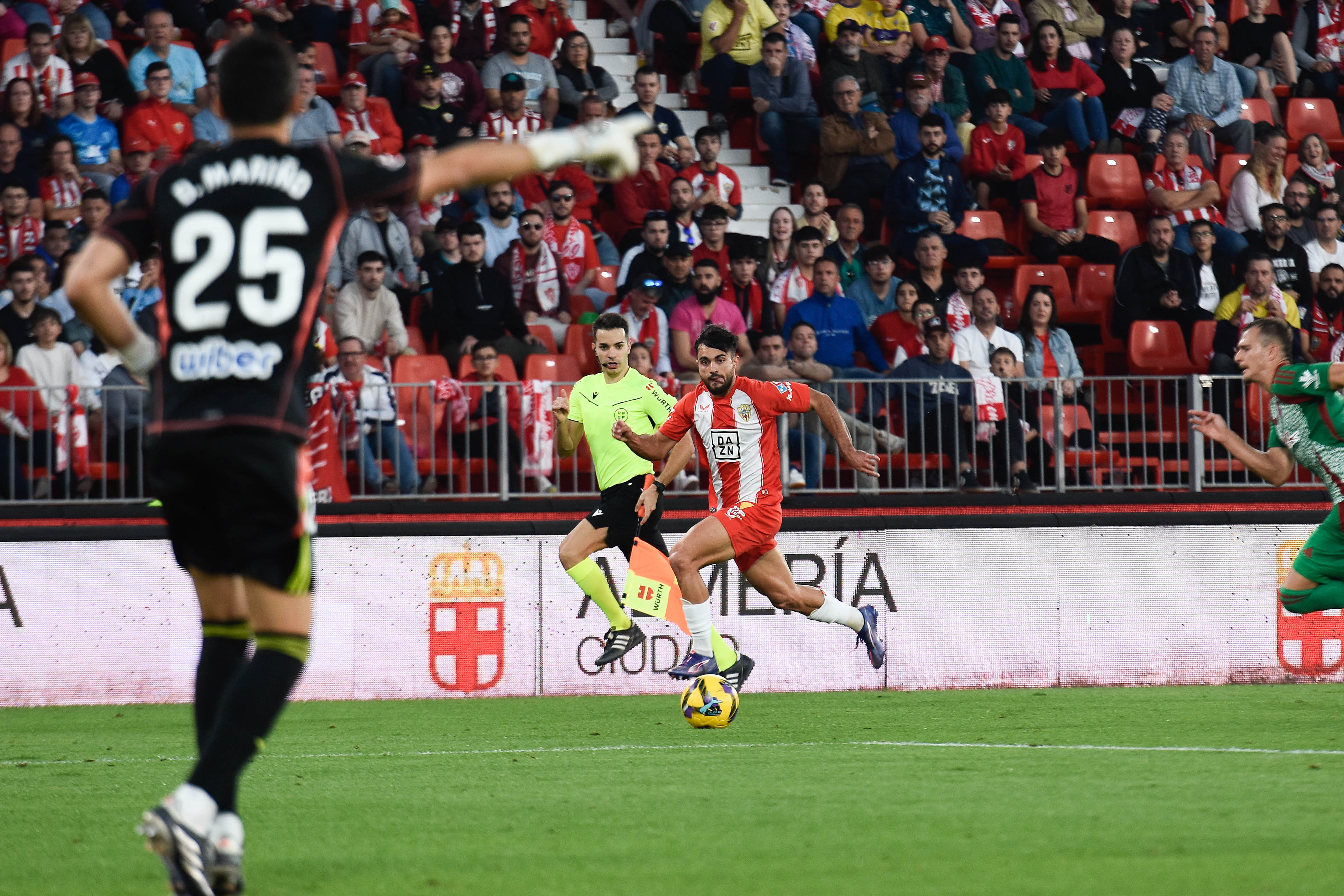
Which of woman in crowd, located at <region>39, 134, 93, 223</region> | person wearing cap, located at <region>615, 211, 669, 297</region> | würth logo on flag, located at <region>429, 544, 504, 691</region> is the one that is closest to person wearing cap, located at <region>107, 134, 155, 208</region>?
woman in crowd, located at <region>39, 134, 93, 223</region>

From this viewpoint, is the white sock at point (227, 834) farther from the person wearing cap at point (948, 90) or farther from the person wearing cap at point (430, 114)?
the person wearing cap at point (948, 90)

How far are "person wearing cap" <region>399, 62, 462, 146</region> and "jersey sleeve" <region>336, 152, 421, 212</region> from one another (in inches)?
436

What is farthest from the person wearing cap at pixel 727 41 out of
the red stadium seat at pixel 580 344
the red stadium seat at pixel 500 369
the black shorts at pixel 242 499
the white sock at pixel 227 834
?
the white sock at pixel 227 834

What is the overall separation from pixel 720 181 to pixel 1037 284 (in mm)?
3322

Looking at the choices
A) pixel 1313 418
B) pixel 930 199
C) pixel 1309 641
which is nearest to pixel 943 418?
pixel 1309 641

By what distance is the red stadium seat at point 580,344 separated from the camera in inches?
552

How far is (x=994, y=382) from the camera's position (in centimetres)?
1233

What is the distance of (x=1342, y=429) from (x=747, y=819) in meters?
→ 5.23

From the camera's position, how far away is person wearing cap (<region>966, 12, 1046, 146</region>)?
1728 centimetres

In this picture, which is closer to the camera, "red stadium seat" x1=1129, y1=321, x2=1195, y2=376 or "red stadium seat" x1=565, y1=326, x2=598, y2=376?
"red stadium seat" x1=565, y1=326, x2=598, y2=376

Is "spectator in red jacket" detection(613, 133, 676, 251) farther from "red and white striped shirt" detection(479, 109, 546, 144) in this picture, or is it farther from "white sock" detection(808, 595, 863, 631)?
"white sock" detection(808, 595, 863, 631)

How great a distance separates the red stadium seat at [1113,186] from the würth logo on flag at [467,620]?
8450mm

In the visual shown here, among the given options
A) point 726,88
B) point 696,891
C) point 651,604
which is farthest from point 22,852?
point 726,88

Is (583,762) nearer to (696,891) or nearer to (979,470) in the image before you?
(696,891)
